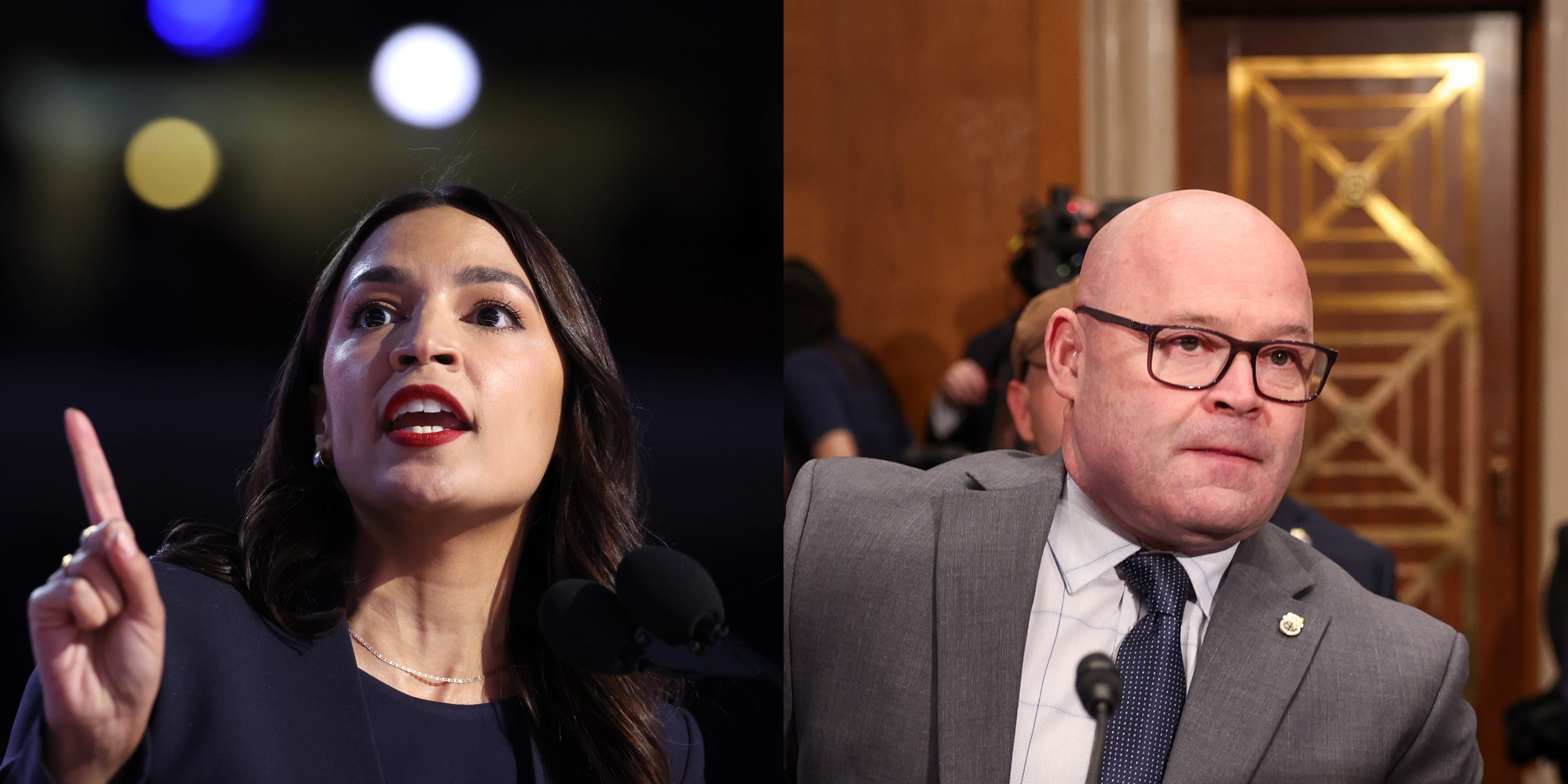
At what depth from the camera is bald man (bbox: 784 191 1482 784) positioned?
1.32 meters

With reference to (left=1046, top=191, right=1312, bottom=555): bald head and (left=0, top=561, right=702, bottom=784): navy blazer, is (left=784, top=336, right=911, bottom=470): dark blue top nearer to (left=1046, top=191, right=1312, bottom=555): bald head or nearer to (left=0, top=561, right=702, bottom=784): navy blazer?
(left=1046, top=191, right=1312, bottom=555): bald head

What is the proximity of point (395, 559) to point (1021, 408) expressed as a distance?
1.28 metres

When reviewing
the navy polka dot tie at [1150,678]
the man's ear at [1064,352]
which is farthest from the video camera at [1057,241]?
the navy polka dot tie at [1150,678]

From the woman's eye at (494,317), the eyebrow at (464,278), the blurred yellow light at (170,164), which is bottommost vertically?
the woman's eye at (494,317)

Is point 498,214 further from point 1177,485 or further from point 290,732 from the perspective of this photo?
point 1177,485

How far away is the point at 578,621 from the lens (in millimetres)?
1061

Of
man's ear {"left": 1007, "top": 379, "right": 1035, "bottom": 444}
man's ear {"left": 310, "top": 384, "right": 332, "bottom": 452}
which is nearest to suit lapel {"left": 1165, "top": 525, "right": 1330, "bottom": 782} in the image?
man's ear {"left": 1007, "top": 379, "right": 1035, "bottom": 444}

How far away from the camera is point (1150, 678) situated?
1.37 meters

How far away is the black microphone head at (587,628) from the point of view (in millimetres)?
1060

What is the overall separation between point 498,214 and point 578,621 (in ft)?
1.09

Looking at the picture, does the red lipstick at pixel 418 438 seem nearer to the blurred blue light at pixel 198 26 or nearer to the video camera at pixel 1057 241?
the blurred blue light at pixel 198 26

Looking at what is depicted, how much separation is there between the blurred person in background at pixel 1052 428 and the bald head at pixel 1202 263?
462 mm

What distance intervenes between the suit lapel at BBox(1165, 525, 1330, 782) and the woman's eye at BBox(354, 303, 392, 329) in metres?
0.88

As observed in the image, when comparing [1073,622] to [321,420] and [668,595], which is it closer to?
[668,595]
